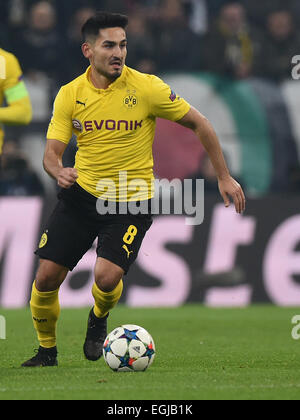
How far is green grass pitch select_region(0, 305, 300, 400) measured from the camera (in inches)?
247

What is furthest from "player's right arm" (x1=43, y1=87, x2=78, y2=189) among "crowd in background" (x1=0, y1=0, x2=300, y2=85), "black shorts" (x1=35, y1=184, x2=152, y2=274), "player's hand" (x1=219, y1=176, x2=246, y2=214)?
"crowd in background" (x1=0, y1=0, x2=300, y2=85)

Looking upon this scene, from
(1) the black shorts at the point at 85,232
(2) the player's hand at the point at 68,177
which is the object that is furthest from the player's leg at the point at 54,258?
(2) the player's hand at the point at 68,177

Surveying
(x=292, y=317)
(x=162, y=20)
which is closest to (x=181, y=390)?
(x=292, y=317)

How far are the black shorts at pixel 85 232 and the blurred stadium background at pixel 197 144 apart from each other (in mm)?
5873

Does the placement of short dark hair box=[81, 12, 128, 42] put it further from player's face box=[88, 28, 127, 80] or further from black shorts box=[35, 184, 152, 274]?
black shorts box=[35, 184, 152, 274]

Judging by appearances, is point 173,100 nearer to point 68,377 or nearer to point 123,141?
point 123,141

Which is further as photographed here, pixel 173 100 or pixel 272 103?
pixel 272 103

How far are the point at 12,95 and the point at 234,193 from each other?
293 centimetres

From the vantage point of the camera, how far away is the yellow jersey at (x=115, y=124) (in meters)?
7.70

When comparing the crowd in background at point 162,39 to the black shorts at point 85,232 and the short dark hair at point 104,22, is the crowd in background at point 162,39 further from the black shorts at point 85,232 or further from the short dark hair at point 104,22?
the black shorts at point 85,232

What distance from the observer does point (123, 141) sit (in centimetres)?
778

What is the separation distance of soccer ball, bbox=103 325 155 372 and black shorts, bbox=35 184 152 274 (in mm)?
550

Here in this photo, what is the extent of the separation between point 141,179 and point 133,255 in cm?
58

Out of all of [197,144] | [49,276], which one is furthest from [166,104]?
[197,144]
